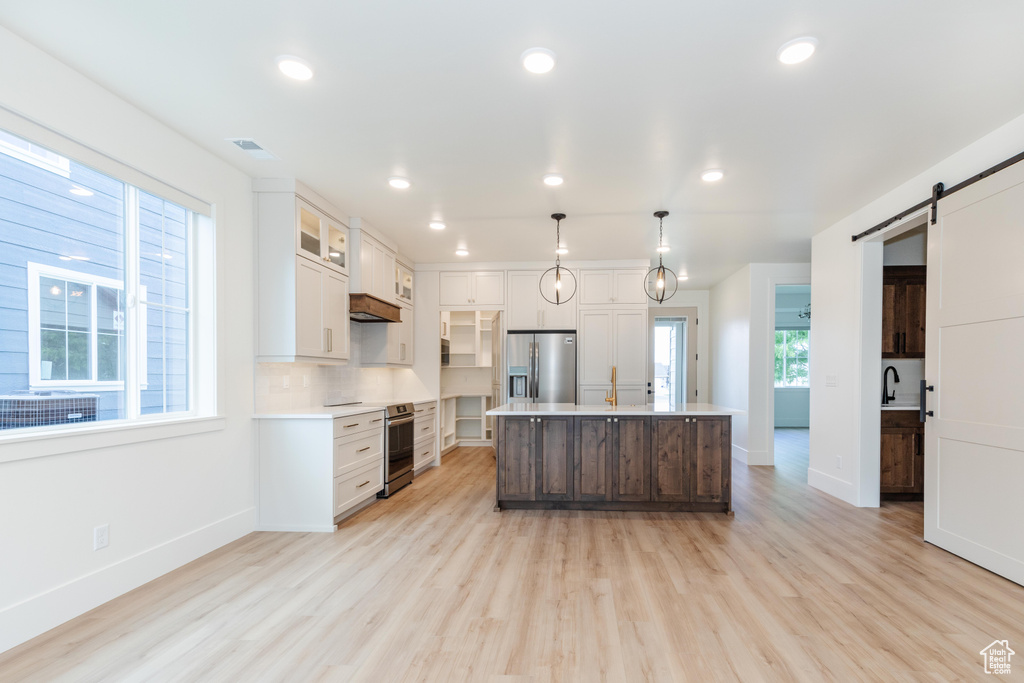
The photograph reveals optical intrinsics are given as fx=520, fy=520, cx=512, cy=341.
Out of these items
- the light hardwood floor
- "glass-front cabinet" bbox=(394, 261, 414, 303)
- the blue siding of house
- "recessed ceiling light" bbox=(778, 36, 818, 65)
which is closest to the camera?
the light hardwood floor

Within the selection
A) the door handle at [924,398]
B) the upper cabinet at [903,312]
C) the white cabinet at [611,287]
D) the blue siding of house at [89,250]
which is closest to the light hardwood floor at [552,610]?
the door handle at [924,398]

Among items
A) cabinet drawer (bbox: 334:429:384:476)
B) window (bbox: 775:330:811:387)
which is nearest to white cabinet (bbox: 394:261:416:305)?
cabinet drawer (bbox: 334:429:384:476)

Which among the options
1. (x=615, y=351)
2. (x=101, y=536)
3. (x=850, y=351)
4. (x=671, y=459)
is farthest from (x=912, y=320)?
(x=101, y=536)

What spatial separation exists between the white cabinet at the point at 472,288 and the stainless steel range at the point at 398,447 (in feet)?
5.96

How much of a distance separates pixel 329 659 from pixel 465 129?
2.77 m

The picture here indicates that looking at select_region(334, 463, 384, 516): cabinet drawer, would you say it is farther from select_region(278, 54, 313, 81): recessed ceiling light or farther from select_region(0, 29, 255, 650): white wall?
select_region(278, 54, 313, 81): recessed ceiling light

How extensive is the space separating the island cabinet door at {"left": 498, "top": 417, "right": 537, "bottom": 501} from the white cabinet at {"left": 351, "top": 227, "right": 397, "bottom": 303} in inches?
76.6

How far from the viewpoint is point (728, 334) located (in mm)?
7730

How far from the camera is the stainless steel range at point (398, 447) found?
498cm

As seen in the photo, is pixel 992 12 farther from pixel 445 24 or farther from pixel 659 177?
pixel 445 24

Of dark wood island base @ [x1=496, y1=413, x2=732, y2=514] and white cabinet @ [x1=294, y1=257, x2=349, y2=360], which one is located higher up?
white cabinet @ [x1=294, y1=257, x2=349, y2=360]

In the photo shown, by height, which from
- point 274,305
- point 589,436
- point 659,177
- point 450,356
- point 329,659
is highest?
point 659,177

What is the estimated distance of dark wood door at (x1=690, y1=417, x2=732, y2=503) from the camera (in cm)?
438

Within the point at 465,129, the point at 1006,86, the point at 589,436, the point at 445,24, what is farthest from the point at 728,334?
the point at 445,24
